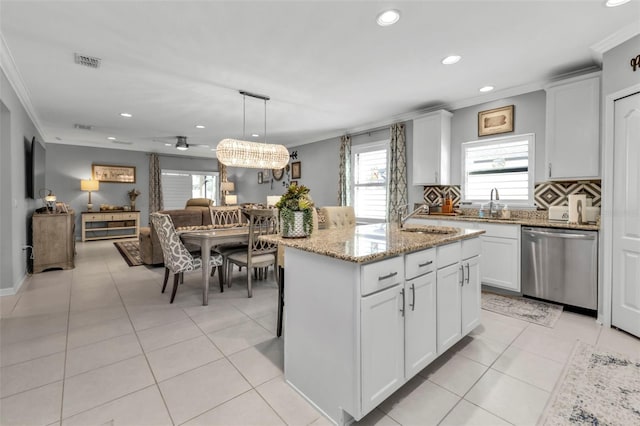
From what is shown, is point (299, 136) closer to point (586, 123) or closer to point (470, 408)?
point (586, 123)

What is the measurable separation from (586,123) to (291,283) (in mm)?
3486

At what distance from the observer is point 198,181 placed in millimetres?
9820

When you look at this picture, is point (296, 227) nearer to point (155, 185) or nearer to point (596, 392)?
point (596, 392)

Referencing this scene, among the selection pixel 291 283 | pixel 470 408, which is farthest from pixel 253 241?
pixel 470 408

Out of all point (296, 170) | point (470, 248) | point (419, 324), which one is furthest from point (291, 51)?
point (296, 170)

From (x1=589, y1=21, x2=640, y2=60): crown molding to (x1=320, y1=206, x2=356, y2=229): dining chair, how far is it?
9.16 feet

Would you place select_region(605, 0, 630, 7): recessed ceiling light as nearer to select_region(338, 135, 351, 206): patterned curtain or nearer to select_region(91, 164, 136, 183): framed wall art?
select_region(338, 135, 351, 206): patterned curtain

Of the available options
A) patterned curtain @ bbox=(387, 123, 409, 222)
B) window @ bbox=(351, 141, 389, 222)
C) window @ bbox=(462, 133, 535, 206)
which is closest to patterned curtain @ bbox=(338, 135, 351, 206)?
window @ bbox=(351, 141, 389, 222)

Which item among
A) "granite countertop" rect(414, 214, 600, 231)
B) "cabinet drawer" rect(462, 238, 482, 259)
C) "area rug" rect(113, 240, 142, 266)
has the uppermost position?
"granite countertop" rect(414, 214, 600, 231)

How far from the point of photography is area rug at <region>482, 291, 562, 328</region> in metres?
2.84

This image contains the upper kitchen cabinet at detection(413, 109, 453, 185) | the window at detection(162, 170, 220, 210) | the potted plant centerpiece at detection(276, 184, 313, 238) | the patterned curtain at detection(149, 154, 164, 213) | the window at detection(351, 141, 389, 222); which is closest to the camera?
the potted plant centerpiece at detection(276, 184, 313, 238)

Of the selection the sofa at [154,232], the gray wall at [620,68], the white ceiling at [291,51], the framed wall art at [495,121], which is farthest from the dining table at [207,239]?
the gray wall at [620,68]

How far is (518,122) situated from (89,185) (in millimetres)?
9240

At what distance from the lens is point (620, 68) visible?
8.37ft
